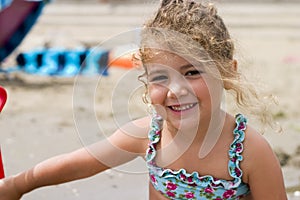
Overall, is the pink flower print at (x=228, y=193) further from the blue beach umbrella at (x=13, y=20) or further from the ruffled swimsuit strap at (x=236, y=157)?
the blue beach umbrella at (x=13, y=20)

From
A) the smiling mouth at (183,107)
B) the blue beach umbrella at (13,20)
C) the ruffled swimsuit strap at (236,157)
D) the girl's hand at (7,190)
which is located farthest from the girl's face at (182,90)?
the blue beach umbrella at (13,20)

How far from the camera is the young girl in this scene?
160 centimetres

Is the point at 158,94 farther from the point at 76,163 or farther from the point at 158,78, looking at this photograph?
the point at 76,163

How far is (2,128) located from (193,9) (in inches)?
85.9

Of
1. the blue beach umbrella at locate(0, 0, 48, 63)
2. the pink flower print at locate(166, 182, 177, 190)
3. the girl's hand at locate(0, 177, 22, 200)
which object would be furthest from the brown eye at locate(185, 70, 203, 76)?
the blue beach umbrella at locate(0, 0, 48, 63)

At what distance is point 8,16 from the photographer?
17.8ft

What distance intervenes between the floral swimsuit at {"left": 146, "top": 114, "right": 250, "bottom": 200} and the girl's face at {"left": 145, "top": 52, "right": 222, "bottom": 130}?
11 centimetres

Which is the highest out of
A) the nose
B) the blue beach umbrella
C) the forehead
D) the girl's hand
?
the forehead

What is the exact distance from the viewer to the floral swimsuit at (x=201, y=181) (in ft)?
5.35

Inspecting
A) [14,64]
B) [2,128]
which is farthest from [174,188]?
[14,64]

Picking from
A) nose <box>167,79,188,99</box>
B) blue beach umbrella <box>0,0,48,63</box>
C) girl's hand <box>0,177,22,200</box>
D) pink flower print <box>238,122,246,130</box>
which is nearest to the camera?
nose <box>167,79,188,99</box>

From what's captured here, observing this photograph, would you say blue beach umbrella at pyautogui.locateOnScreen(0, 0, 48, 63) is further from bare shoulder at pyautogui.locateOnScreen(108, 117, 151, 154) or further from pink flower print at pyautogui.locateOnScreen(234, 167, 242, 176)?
pink flower print at pyautogui.locateOnScreen(234, 167, 242, 176)

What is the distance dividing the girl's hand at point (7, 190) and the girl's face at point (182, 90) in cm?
47

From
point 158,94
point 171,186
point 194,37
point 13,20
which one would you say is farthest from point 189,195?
point 13,20
